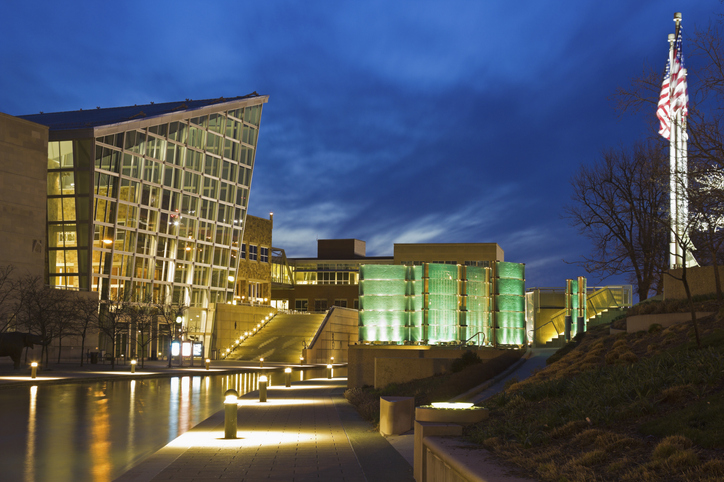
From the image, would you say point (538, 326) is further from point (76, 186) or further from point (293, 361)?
point (76, 186)

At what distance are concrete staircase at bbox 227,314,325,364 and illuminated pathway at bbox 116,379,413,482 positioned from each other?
47.9 meters

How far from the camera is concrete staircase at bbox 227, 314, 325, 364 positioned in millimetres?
66312

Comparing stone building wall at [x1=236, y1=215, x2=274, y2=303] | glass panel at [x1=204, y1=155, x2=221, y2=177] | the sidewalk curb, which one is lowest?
the sidewalk curb

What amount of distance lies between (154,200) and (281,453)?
57.2m

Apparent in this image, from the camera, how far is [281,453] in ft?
37.0

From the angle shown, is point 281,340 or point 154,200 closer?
point 154,200

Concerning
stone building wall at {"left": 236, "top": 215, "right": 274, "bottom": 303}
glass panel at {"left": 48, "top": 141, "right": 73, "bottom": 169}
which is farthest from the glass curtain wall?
stone building wall at {"left": 236, "top": 215, "right": 274, "bottom": 303}

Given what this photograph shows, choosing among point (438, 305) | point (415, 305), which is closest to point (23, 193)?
point (415, 305)

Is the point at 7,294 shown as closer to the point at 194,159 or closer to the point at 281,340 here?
the point at 194,159

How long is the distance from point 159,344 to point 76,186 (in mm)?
17212

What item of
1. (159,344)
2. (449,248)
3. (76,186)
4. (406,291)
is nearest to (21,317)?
(76,186)

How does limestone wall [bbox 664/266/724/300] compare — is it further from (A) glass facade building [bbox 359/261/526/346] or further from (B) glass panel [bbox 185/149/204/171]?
(B) glass panel [bbox 185/149/204/171]

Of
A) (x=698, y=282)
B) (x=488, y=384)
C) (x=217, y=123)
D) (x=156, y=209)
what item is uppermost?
(x=217, y=123)

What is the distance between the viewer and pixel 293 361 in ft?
212
